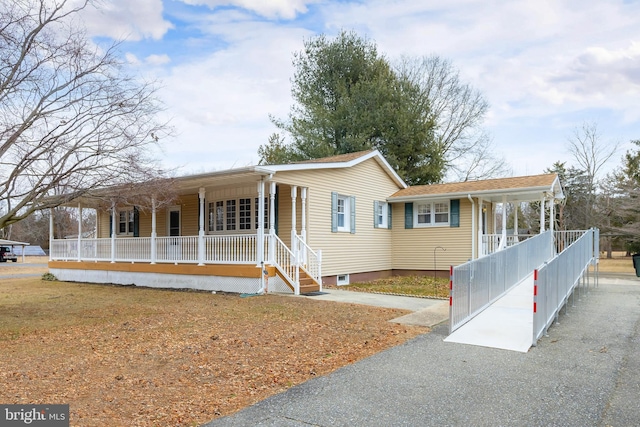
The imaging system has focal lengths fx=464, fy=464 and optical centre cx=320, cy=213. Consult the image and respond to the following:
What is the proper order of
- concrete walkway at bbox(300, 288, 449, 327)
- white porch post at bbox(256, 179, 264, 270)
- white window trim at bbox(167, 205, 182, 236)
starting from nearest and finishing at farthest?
concrete walkway at bbox(300, 288, 449, 327) → white porch post at bbox(256, 179, 264, 270) → white window trim at bbox(167, 205, 182, 236)

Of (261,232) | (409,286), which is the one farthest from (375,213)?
(261,232)

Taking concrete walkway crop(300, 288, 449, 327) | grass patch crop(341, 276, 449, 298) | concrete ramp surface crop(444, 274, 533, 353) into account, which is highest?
concrete ramp surface crop(444, 274, 533, 353)

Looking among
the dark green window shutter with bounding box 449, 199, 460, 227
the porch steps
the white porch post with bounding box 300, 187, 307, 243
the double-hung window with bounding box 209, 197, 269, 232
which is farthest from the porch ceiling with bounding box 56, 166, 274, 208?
the dark green window shutter with bounding box 449, 199, 460, 227

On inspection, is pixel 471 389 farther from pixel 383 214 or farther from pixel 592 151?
pixel 592 151

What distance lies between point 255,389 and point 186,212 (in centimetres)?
1355

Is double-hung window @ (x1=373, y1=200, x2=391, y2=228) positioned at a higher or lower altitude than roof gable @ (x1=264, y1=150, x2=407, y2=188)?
lower

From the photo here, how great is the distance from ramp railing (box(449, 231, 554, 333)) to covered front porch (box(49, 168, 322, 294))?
5.12 m

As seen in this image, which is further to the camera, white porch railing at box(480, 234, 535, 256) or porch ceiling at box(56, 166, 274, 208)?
white porch railing at box(480, 234, 535, 256)

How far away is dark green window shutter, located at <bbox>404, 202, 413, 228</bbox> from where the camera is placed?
18.1 meters

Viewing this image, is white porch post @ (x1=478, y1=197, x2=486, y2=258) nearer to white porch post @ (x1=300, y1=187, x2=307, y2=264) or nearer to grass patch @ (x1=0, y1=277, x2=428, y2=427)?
→ white porch post @ (x1=300, y1=187, x2=307, y2=264)

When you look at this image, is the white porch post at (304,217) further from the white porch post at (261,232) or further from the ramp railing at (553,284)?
the ramp railing at (553,284)

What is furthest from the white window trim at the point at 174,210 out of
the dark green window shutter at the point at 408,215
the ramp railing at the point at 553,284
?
the ramp railing at the point at 553,284

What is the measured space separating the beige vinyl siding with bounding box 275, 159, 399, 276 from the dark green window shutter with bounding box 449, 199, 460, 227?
2.67m

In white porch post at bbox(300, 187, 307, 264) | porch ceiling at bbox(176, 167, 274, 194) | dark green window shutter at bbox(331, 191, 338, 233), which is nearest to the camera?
porch ceiling at bbox(176, 167, 274, 194)
